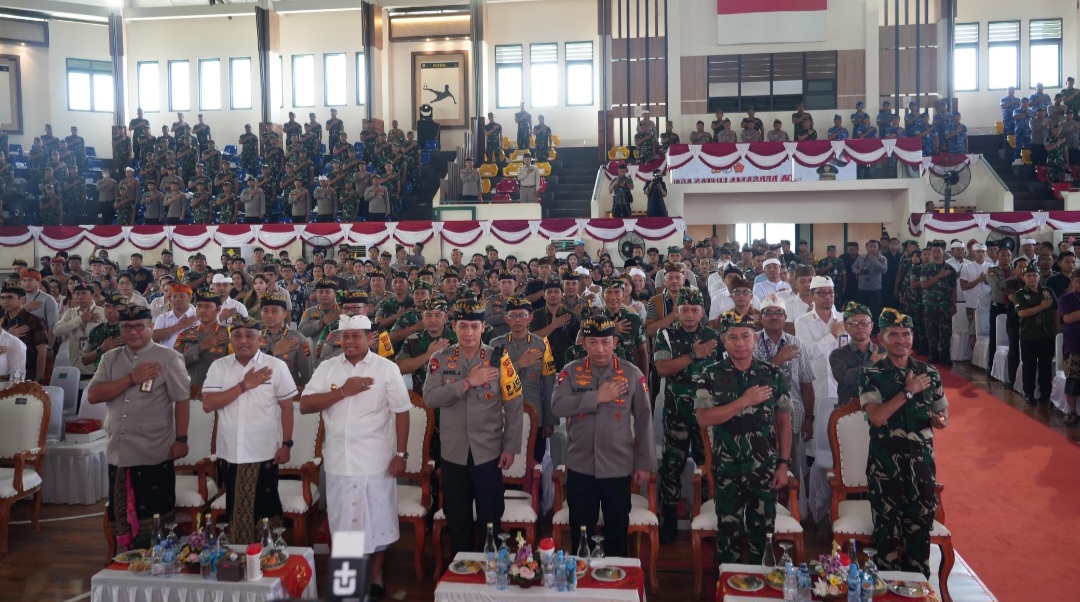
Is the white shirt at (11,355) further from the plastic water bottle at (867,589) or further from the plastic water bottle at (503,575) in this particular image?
the plastic water bottle at (867,589)

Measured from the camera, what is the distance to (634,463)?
14.8 feet

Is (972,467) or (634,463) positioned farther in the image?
(972,467)

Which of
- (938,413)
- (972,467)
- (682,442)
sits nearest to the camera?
(938,413)

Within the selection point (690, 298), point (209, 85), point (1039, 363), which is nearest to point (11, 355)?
point (690, 298)

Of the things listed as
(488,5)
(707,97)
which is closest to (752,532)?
(707,97)

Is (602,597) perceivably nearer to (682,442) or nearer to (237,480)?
(682,442)

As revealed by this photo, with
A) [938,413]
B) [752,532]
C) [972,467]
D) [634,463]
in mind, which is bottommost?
[972,467]

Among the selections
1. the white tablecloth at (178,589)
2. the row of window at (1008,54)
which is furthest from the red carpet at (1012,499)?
the row of window at (1008,54)

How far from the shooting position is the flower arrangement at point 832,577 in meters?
3.50

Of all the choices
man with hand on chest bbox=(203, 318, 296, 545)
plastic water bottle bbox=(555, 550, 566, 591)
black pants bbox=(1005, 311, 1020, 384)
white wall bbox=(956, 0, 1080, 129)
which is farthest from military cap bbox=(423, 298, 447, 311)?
white wall bbox=(956, 0, 1080, 129)

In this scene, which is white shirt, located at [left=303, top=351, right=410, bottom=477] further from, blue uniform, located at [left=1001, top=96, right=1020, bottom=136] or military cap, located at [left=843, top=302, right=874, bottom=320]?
blue uniform, located at [left=1001, top=96, right=1020, bottom=136]

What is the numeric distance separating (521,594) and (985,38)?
23.9 metres

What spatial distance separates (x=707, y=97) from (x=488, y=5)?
7414mm

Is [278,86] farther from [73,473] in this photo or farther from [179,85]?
[73,473]
